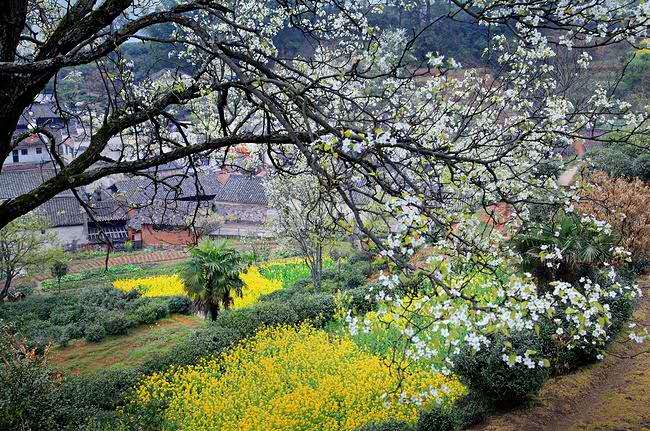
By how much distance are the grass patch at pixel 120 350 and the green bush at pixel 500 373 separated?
954 centimetres

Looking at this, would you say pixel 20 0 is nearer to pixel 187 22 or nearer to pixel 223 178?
pixel 187 22

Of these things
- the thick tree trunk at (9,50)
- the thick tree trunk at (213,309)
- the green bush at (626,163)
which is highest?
the thick tree trunk at (9,50)

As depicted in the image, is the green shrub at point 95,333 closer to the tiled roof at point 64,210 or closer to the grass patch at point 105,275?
the grass patch at point 105,275

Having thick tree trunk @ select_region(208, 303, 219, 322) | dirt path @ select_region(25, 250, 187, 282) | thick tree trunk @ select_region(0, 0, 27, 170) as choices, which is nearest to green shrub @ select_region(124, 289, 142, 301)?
thick tree trunk @ select_region(208, 303, 219, 322)

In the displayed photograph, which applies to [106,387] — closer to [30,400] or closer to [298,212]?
[30,400]

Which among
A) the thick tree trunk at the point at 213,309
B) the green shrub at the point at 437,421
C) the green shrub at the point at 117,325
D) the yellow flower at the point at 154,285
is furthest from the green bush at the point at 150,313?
the green shrub at the point at 437,421

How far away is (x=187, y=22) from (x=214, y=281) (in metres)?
11.8

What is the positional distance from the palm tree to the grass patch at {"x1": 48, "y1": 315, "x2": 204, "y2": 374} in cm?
163

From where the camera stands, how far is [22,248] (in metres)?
27.3

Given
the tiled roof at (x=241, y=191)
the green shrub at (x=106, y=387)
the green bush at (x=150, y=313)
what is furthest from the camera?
the tiled roof at (x=241, y=191)

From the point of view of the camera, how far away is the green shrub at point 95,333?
18188 mm

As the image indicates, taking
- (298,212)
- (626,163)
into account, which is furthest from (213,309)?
(626,163)

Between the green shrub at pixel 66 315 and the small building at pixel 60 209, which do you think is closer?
the green shrub at pixel 66 315

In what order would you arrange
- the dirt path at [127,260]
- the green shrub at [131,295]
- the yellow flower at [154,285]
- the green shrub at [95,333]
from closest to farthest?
the green shrub at [95,333], the green shrub at [131,295], the yellow flower at [154,285], the dirt path at [127,260]
